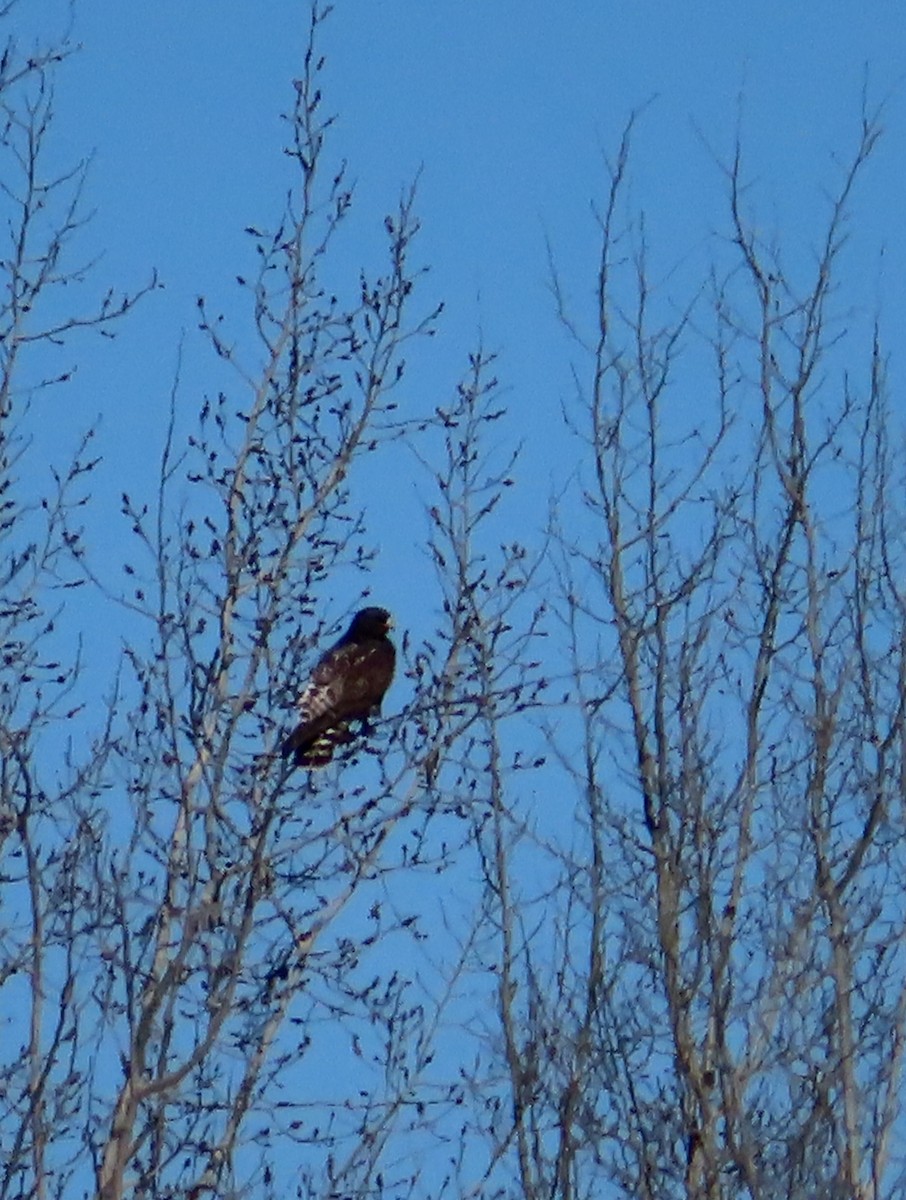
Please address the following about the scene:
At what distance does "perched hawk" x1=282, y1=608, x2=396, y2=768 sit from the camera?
265 inches

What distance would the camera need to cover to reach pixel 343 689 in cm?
862

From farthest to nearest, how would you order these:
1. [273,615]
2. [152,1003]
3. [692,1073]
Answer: [692,1073], [273,615], [152,1003]

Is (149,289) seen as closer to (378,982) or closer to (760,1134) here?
(378,982)

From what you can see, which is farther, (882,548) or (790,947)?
(882,548)

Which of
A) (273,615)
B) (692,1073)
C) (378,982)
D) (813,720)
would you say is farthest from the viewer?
(813,720)

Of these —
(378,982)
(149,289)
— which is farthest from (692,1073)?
(149,289)

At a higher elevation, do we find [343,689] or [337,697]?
[343,689]

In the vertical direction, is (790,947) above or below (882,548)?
below

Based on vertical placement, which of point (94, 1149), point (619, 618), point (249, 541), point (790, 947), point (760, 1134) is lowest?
point (94, 1149)

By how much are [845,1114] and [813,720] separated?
137 cm

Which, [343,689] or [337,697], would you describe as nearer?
[337,697]

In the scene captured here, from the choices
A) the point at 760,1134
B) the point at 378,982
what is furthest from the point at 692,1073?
the point at 378,982

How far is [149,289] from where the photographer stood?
823 cm

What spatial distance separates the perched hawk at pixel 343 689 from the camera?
6.74m
